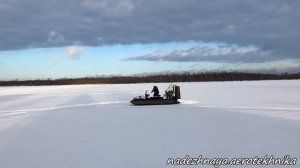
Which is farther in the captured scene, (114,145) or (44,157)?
(114,145)

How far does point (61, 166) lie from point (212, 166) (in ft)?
7.84

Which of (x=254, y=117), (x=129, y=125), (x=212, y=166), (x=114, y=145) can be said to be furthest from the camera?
(x=254, y=117)

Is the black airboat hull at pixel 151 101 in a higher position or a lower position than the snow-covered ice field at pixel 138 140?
higher

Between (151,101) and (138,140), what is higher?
(151,101)

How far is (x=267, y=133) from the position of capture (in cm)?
846

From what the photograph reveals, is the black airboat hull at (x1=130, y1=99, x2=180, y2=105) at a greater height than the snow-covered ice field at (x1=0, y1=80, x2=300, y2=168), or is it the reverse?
the black airboat hull at (x1=130, y1=99, x2=180, y2=105)

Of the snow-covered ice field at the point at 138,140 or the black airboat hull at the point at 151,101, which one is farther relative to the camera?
the black airboat hull at the point at 151,101

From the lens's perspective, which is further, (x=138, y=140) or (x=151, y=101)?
(x=151, y=101)

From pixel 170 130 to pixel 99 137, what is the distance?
1.90 metres

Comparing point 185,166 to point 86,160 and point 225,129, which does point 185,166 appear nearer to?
point 86,160

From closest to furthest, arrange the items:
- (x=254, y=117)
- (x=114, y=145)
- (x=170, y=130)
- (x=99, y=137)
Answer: (x=114, y=145) < (x=99, y=137) < (x=170, y=130) < (x=254, y=117)

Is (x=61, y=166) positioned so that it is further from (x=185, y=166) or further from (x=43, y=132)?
(x=43, y=132)

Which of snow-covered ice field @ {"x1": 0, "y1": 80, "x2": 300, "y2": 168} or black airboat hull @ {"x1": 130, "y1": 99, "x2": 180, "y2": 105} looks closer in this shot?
snow-covered ice field @ {"x1": 0, "y1": 80, "x2": 300, "y2": 168}

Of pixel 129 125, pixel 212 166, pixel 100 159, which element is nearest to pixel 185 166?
pixel 212 166
